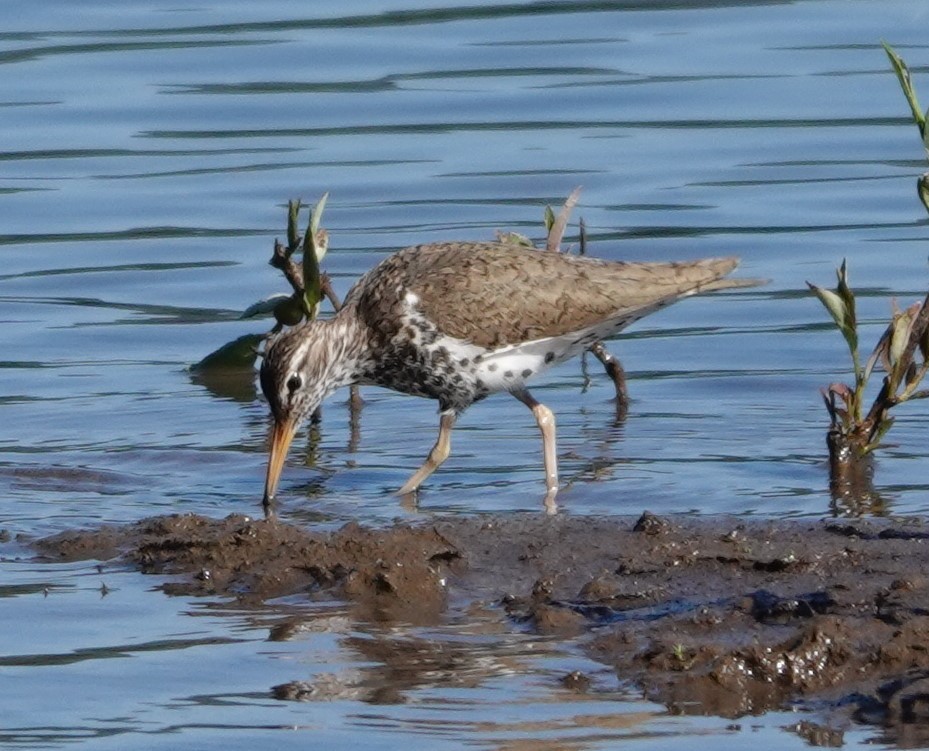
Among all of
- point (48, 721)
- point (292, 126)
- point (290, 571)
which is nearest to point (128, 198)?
point (292, 126)

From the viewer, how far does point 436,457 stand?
32.2 feet

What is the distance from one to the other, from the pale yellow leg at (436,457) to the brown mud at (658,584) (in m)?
0.94

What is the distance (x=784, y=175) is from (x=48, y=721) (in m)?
10.4

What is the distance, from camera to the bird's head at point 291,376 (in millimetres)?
9703

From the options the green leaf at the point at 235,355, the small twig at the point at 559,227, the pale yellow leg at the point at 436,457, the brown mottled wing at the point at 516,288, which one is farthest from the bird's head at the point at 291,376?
the green leaf at the point at 235,355

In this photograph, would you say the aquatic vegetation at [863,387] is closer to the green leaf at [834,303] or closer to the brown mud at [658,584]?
the green leaf at [834,303]

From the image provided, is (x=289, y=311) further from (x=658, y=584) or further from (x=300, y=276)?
(x=658, y=584)

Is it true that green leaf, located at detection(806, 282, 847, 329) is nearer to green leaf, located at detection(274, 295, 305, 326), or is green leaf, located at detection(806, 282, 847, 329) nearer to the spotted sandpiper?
the spotted sandpiper

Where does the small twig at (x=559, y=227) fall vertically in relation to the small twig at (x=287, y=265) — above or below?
above

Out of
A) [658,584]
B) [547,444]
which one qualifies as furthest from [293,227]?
[658,584]

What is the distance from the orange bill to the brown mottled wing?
2.15ft

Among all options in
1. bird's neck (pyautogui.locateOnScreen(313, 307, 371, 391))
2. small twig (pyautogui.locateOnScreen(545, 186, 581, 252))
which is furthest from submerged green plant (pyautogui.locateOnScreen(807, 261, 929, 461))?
bird's neck (pyautogui.locateOnScreen(313, 307, 371, 391))

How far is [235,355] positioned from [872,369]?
3.83 m

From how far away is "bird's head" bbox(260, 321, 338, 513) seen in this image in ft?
31.8
